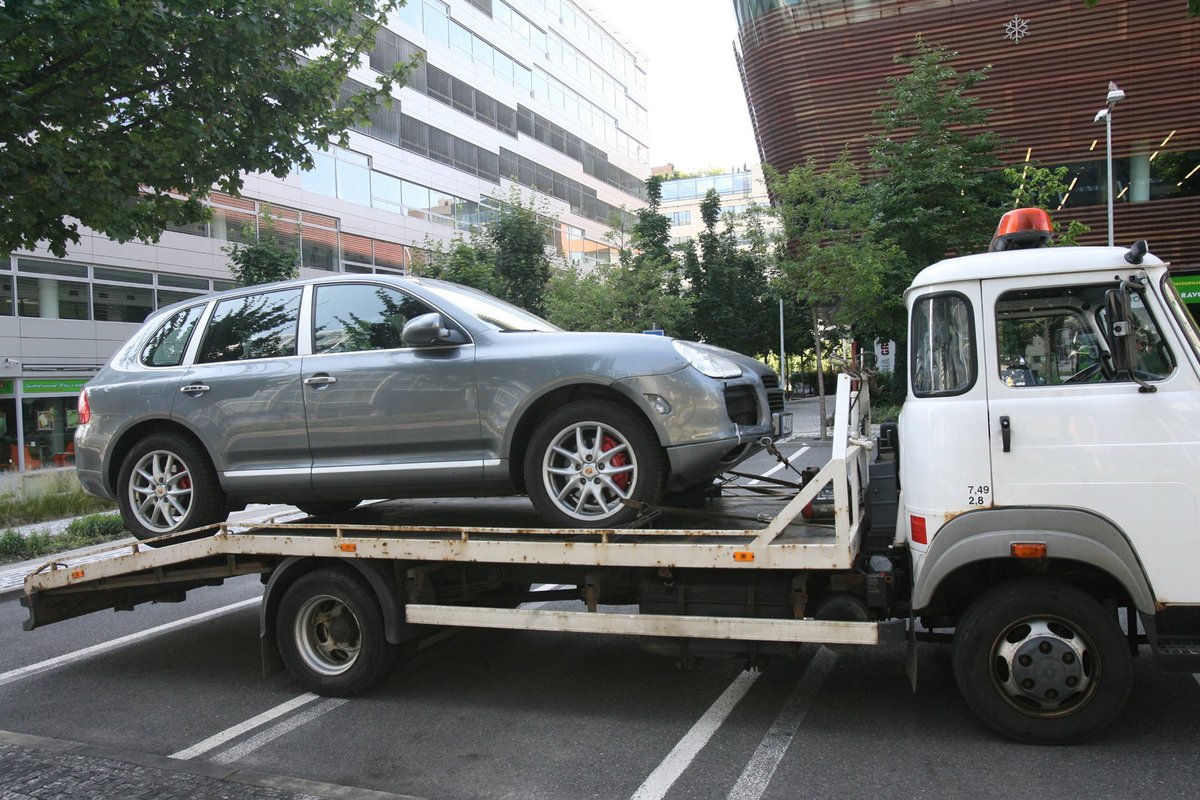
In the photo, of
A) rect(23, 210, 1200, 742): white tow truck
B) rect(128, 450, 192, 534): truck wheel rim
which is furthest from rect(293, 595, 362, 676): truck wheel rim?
rect(128, 450, 192, 534): truck wheel rim

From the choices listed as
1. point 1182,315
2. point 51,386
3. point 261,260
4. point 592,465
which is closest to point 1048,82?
point 261,260

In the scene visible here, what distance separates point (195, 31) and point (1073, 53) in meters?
26.0

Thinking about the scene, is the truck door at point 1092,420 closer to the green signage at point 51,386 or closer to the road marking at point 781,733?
the road marking at point 781,733

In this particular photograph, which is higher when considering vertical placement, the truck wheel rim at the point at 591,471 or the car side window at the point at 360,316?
the car side window at the point at 360,316

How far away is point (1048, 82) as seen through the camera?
25.9m

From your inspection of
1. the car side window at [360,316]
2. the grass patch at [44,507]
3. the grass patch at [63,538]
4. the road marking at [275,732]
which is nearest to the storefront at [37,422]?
the grass patch at [44,507]

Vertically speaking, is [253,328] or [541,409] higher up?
[253,328]

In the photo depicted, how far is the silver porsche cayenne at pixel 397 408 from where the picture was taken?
4.58 meters

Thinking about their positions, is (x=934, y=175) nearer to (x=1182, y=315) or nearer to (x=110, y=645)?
(x=1182, y=315)

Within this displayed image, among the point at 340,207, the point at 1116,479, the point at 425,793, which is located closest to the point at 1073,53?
the point at 340,207

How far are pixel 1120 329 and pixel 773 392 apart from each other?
206cm

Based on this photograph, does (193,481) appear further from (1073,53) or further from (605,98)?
(605,98)

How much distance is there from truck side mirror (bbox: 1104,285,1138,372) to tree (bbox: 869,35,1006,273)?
1587 cm

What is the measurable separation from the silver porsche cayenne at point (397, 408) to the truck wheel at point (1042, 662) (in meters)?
1.52
